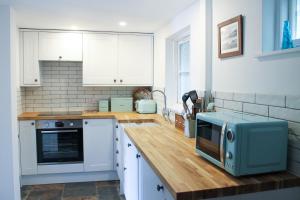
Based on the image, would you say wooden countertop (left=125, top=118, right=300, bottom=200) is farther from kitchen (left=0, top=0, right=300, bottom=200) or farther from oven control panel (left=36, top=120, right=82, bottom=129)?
oven control panel (left=36, top=120, right=82, bottom=129)

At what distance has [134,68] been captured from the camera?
4.21 m

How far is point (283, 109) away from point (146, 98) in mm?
3042

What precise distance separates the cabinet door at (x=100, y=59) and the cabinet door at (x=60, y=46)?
11 cm

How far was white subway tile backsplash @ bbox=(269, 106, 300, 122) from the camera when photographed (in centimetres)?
140

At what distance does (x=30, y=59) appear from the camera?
3875 millimetres

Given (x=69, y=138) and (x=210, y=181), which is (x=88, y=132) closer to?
(x=69, y=138)

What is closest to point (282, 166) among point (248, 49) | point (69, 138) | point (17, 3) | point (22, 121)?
point (248, 49)

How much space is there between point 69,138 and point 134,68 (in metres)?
1.40

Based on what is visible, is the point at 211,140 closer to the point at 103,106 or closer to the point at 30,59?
the point at 103,106

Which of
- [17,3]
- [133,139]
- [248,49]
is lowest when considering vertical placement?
[133,139]

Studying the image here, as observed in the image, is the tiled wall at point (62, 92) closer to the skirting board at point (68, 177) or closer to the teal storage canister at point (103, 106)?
the teal storage canister at point (103, 106)

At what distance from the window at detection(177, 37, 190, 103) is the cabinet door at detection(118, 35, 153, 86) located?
746 mm

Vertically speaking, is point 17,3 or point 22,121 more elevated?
point 17,3

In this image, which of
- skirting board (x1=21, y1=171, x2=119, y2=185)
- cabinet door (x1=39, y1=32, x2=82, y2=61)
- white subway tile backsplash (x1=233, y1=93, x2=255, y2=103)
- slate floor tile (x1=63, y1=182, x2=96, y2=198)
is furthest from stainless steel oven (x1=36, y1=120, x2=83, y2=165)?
white subway tile backsplash (x1=233, y1=93, x2=255, y2=103)
